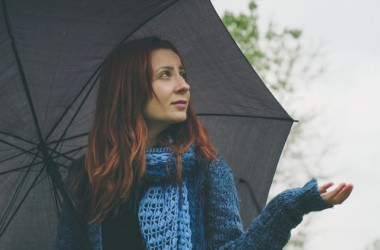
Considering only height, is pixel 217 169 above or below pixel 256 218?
above

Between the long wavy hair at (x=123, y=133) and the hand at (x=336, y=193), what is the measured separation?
0.65 metres

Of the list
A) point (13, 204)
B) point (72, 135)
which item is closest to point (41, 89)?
point (72, 135)

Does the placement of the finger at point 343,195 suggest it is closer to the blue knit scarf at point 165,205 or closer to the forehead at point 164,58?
the blue knit scarf at point 165,205

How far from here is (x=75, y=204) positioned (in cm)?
291

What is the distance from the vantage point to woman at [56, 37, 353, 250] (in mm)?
2680

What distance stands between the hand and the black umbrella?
1107 millimetres

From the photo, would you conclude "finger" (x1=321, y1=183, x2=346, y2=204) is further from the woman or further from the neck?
the neck

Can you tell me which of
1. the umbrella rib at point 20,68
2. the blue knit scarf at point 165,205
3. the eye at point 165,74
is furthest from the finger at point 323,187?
the umbrella rib at point 20,68

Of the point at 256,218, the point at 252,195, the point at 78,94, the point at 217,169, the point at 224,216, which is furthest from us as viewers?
the point at 252,195

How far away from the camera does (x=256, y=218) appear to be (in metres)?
2.52

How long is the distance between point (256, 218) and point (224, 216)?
8.3 inches

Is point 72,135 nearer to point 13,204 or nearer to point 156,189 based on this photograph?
point 13,204

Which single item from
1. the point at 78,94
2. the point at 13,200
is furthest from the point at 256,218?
the point at 13,200

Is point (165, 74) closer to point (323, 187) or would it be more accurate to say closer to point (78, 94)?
point (78, 94)
